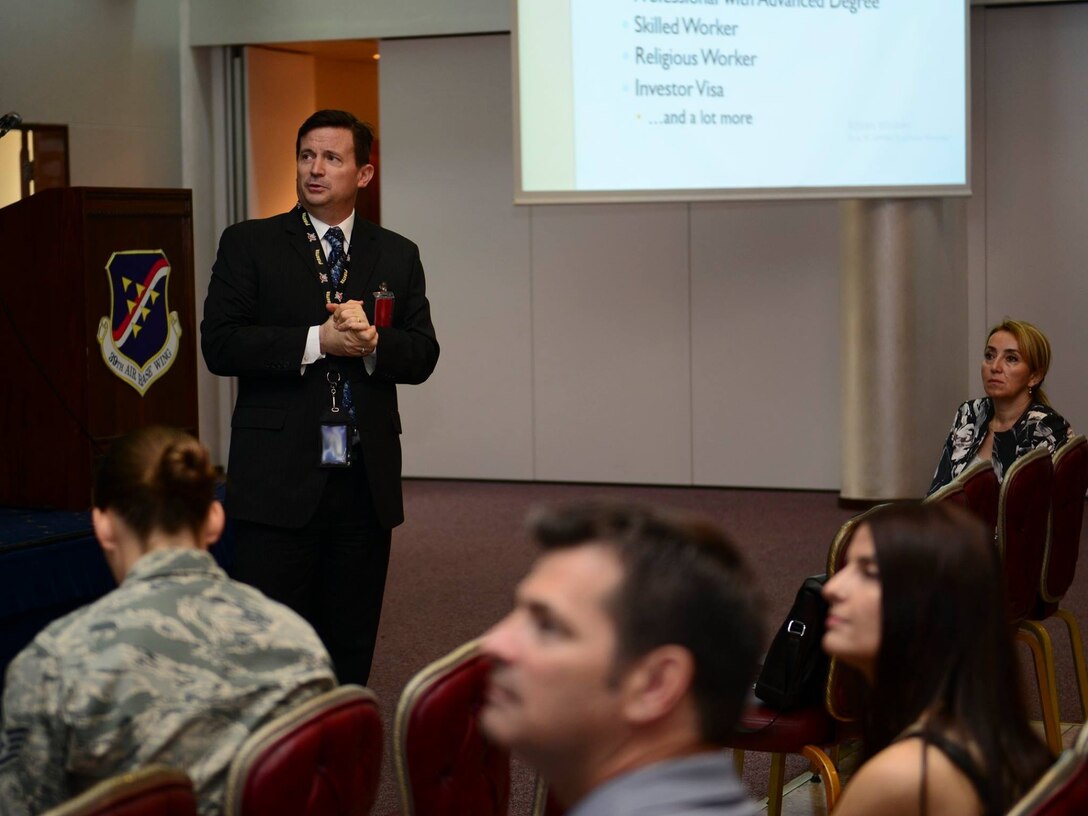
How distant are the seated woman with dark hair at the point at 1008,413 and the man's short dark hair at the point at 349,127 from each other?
2.21 metres

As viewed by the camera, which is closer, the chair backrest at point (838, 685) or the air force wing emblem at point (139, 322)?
the chair backrest at point (838, 685)

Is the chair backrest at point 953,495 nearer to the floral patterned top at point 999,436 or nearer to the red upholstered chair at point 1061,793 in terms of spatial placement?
the floral patterned top at point 999,436

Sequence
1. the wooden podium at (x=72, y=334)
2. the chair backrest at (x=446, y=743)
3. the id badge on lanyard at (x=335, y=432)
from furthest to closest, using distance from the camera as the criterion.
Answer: the wooden podium at (x=72, y=334)
the id badge on lanyard at (x=335, y=432)
the chair backrest at (x=446, y=743)

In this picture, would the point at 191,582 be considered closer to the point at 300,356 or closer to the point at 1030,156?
the point at 300,356

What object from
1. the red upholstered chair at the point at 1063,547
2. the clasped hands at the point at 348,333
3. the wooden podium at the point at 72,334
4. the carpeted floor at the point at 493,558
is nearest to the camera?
the clasped hands at the point at 348,333

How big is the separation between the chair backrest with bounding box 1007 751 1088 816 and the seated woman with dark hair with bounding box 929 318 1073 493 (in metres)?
3.24

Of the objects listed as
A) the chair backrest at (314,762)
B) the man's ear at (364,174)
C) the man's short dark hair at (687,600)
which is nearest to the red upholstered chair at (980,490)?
the man's ear at (364,174)

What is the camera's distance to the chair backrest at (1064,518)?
4105mm

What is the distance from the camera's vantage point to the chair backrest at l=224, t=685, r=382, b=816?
1682 mm

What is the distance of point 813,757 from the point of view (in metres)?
3.04

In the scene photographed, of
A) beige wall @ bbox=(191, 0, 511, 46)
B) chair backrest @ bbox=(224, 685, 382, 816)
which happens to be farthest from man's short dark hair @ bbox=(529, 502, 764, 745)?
beige wall @ bbox=(191, 0, 511, 46)

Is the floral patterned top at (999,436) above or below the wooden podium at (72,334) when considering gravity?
below

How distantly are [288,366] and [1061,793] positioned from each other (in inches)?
85.5

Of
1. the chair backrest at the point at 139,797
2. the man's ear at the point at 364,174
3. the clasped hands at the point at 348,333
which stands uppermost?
the man's ear at the point at 364,174
